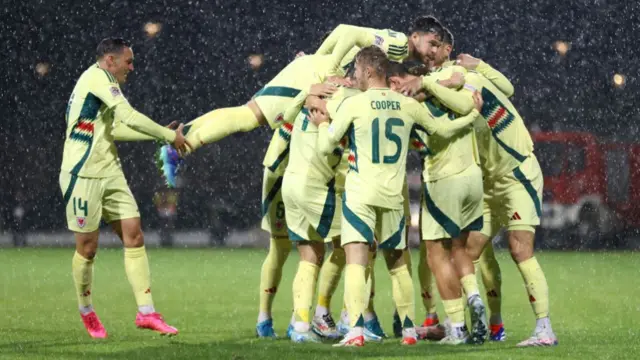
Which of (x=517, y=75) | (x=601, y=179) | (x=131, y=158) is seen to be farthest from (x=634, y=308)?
(x=517, y=75)

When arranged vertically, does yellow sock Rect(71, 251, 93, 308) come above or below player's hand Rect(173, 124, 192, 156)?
below

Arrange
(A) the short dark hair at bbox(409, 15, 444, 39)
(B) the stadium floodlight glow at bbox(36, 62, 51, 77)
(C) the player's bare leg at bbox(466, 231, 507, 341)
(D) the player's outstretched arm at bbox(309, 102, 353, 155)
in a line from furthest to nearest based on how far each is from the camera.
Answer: (B) the stadium floodlight glow at bbox(36, 62, 51, 77) → (C) the player's bare leg at bbox(466, 231, 507, 341) → (A) the short dark hair at bbox(409, 15, 444, 39) → (D) the player's outstretched arm at bbox(309, 102, 353, 155)

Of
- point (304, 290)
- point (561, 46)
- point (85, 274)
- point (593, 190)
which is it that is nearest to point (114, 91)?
point (85, 274)

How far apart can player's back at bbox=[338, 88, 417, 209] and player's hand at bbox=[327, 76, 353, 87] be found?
617mm

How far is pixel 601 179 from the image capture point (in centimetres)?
2653

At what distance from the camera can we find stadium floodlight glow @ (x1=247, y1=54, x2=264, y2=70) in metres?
32.8

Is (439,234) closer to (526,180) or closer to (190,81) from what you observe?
(526,180)

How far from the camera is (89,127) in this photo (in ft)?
36.4

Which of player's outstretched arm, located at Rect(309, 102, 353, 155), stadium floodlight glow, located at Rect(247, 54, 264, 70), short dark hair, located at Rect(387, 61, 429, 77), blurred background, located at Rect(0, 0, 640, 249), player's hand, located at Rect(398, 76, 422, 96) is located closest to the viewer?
player's outstretched arm, located at Rect(309, 102, 353, 155)

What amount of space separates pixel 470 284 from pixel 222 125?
234 cm

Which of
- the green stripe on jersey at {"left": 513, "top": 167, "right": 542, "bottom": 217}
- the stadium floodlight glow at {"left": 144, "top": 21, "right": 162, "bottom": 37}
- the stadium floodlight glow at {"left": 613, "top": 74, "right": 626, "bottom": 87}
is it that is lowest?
the green stripe on jersey at {"left": 513, "top": 167, "right": 542, "bottom": 217}

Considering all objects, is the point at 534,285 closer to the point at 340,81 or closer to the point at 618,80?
the point at 340,81

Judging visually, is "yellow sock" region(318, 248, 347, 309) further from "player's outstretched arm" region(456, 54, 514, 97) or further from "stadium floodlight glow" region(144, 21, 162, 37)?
"stadium floodlight glow" region(144, 21, 162, 37)

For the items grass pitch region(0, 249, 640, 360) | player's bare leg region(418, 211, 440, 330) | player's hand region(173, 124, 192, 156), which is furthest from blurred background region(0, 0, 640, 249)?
player's hand region(173, 124, 192, 156)
